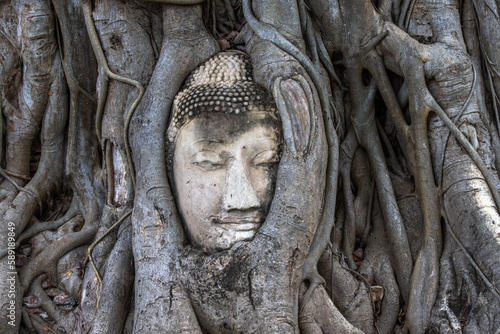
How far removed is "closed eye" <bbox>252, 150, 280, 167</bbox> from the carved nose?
0.12 metres

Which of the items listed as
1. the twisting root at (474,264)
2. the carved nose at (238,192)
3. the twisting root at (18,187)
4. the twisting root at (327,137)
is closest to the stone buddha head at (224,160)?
the carved nose at (238,192)

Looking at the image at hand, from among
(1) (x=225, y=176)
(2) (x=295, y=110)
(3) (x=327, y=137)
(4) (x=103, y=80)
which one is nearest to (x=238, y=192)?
(1) (x=225, y=176)

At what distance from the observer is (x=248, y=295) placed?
8.31 feet

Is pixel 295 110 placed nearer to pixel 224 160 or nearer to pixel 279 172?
pixel 279 172

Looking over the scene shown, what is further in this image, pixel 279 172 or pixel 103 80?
pixel 103 80

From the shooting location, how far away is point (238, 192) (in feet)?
8.86

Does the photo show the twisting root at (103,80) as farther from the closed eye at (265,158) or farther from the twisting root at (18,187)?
the closed eye at (265,158)

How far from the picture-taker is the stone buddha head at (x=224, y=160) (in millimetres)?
2727

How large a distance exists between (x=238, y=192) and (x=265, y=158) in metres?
0.26

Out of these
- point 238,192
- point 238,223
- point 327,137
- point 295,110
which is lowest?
point 238,223

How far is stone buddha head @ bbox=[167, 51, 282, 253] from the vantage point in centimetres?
273

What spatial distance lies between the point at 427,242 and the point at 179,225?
4.87 ft

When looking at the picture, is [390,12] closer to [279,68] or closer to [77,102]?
[279,68]

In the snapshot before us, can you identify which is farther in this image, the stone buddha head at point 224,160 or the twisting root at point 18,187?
the twisting root at point 18,187
